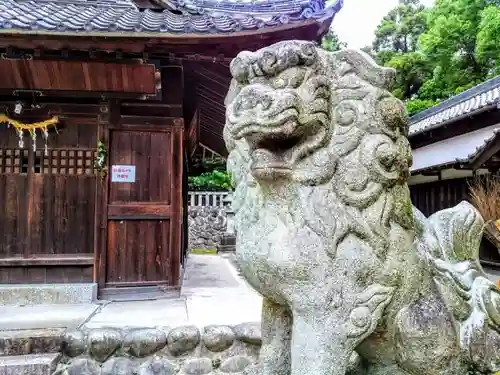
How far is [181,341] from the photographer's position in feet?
13.7

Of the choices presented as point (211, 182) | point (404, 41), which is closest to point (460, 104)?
point (211, 182)

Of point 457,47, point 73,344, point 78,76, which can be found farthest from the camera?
point 457,47

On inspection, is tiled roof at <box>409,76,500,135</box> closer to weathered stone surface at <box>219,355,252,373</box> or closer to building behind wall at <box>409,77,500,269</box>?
building behind wall at <box>409,77,500,269</box>

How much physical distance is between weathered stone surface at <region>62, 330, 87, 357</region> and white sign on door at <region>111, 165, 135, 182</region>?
2.80 m

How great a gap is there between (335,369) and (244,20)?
4749 millimetres

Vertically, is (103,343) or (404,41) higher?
(404,41)

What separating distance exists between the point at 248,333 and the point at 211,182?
18.7 m

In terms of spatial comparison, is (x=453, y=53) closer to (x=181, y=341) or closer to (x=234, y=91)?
(x=181, y=341)

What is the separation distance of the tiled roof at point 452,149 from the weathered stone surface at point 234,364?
33.4 feet

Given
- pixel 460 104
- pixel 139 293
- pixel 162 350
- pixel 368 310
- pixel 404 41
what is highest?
pixel 404 41

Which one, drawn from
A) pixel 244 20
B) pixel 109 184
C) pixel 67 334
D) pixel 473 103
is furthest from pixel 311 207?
pixel 473 103

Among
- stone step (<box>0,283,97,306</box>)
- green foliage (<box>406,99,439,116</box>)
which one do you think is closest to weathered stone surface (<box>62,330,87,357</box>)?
stone step (<box>0,283,97,306</box>)

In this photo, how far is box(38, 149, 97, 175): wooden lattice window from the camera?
21.0ft

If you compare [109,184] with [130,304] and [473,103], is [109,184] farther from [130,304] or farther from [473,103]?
[473,103]
